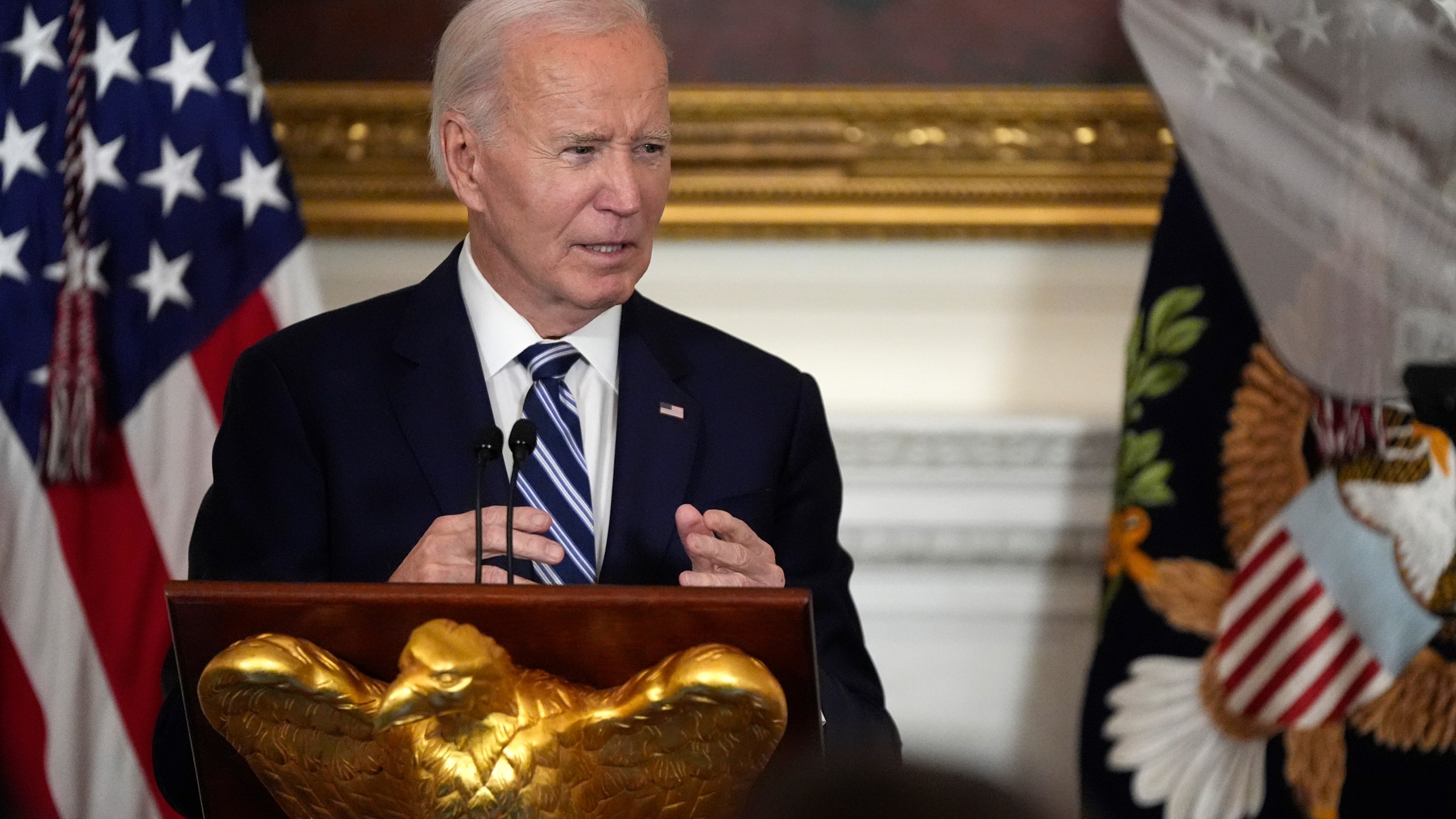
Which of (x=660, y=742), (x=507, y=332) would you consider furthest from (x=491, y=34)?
(x=660, y=742)

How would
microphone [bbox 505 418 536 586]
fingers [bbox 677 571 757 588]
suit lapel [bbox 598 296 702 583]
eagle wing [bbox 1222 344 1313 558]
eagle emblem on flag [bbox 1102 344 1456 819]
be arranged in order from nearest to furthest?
microphone [bbox 505 418 536 586] < fingers [bbox 677 571 757 588] < suit lapel [bbox 598 296 702 583] < eagle emblem on flag [bbox 1102 344 1456 819] < eagle wing [bbox 1222 344 1313 558]

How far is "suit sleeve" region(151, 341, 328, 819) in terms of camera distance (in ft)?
6.78

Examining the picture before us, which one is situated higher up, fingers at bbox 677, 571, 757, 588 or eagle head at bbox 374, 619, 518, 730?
eagle head at bbox 374, 619, 518, 730

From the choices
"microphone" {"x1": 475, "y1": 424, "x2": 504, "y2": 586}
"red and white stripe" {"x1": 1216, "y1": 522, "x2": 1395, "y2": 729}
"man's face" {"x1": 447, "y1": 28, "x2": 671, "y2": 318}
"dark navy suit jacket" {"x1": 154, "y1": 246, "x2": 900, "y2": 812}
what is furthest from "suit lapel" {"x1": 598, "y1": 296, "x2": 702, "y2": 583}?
"red and white stripe" {"x1": 1216, "y1": 522, "x2": 1395, "y2": 729}

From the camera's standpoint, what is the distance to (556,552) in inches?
68.7

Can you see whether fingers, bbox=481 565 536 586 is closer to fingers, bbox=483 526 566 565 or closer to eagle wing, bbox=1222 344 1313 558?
fingers, bbox=483 526 566 565

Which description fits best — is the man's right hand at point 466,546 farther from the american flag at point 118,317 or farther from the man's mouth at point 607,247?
the american flag at point 118,317

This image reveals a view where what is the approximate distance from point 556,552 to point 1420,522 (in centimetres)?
172

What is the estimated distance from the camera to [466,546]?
1785 mm

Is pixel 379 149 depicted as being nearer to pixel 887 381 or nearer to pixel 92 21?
pixel 92 21

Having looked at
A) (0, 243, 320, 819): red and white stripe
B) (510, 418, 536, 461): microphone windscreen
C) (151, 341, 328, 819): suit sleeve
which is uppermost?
(510, 418, 536, 461): microphone windscreen

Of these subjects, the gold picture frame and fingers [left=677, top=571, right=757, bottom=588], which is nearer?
fingers [left=677, top=571, right=757, bottom=588]

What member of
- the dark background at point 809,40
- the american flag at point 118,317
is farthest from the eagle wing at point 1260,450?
the american flag at point 118,317

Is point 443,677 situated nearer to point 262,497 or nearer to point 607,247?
point 262,497
